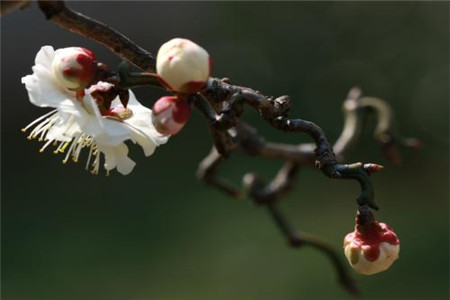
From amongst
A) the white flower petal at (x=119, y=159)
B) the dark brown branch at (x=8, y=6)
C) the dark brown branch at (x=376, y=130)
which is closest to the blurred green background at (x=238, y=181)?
the dark brown branch at (x=376, y=130)

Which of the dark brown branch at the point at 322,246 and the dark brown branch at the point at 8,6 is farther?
the dark brown branch at the point at 322,246

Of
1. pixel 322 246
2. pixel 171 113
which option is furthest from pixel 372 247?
pixel 322 246

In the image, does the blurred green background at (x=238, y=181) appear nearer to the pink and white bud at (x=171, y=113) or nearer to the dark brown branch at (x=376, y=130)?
the dark brown branch at (x=376, y=130)

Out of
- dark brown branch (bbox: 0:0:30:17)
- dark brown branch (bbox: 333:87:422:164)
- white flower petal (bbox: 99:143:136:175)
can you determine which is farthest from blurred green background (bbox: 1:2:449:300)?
dark brown branch (bbox: 0:0:30:17)

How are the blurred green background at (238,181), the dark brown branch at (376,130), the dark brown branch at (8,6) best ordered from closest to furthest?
the dark brown branch at (8,6), the dark brown branch at (376,130), the blurred green background at (238,181)

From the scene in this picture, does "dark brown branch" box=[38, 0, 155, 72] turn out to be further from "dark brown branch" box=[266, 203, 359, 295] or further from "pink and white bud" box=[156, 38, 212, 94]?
"dark brown branch" box=[266, 203, 359, 295]

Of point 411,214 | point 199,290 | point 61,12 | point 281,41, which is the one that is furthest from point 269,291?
point 281,41

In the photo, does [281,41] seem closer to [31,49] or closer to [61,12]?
[31,49]
